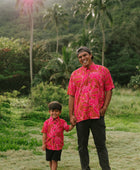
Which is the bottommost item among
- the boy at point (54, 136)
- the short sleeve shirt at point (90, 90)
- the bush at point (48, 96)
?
the bush at point (48, 96)

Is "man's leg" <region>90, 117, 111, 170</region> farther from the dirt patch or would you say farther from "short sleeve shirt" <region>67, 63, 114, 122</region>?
the dirt patch

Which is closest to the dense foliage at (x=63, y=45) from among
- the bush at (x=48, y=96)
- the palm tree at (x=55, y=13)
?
the palm tree at (x=55, y=13)

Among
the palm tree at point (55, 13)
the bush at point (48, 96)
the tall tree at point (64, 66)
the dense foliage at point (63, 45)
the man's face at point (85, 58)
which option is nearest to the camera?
the man's face at point (85, 58)

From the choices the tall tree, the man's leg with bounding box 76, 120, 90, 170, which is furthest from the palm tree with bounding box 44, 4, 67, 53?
the man's leg with bounding box 76, 120, 90, 170

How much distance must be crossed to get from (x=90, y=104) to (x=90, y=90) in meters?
0.19

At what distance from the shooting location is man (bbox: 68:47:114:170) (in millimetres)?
3303

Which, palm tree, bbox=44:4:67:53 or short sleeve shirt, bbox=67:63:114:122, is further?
palm tree, bbox=44:4:67:53

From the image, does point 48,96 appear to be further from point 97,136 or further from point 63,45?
point 63,45

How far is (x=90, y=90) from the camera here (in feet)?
10.9

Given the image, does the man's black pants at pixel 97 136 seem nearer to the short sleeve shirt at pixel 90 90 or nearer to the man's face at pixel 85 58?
the short sleeve shirt at pixel 90 90

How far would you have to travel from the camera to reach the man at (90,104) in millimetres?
3303

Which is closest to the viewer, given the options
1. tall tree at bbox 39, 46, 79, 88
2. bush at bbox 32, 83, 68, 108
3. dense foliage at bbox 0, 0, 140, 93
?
bush at bbox 32, 83, 68, 108

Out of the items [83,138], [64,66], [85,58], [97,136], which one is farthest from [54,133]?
[64,66]

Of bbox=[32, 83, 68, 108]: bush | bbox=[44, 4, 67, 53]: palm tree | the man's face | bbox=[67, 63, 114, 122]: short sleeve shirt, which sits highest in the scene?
bbox=[44, 4, 67, 53]: palm tree
